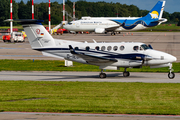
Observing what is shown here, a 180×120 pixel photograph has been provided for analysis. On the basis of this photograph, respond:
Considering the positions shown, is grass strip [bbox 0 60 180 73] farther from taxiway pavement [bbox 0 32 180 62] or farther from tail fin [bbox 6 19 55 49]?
taxiway pavement [bbox 0 32 180 62]

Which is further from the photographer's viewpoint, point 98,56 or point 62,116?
point 98,56

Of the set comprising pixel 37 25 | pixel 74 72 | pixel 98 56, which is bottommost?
pixel 74 72

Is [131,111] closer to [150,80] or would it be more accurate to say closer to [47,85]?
[47,85]

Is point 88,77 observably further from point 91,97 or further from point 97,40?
point 97,40

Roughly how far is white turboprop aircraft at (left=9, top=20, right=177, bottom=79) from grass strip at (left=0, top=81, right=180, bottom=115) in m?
3.51

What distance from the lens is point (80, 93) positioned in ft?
56.2

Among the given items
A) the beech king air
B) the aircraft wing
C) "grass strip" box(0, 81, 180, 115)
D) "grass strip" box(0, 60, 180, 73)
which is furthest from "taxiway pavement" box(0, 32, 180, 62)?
"grass strip" box(0, 81, 180, 115)

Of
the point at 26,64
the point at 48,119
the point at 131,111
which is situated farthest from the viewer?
the point at 26,64

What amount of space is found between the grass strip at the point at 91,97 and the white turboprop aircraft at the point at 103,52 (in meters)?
3.51

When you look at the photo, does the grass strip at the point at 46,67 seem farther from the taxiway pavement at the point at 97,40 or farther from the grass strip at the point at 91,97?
the grass strip at the point at 91,97

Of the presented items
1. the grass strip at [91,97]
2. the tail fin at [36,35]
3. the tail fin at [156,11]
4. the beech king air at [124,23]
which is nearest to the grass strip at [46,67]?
the tail fin at [36,35]

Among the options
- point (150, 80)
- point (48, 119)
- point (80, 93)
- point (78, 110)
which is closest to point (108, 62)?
point (150, 80)

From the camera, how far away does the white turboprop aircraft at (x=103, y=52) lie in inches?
922

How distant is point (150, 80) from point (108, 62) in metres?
3.40
